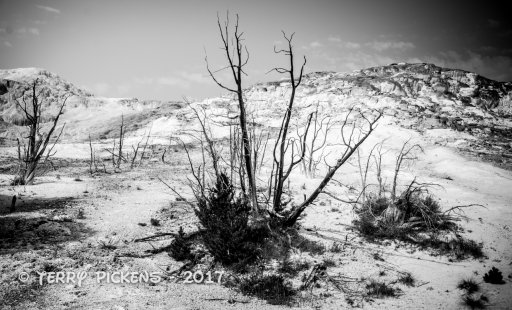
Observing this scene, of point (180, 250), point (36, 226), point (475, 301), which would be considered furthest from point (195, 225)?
point (475, 301)

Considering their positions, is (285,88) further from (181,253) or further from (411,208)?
(181,253)

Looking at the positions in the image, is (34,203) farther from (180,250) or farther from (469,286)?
(469,286)

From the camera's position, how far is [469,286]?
16.0 ft

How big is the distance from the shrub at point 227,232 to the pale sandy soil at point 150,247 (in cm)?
68

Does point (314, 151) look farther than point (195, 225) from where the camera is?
No

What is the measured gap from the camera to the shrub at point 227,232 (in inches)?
207

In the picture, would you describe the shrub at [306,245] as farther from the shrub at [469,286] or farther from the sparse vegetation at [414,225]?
the shrub at [469,286]

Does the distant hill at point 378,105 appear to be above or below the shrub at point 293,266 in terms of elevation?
above

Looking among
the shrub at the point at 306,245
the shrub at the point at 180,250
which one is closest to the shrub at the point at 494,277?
the shrub at the point at 306,245

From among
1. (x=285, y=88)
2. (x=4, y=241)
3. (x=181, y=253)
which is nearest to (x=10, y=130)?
(x=285, y=88)

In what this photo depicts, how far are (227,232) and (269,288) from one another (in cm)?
128

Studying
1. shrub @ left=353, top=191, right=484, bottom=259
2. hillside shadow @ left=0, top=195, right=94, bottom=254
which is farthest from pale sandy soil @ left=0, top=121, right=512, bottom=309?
shrub @ left=353, top=191, right=484, bottom=259

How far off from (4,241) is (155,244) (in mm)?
2633

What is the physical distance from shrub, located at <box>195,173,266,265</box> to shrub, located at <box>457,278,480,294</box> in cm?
362
